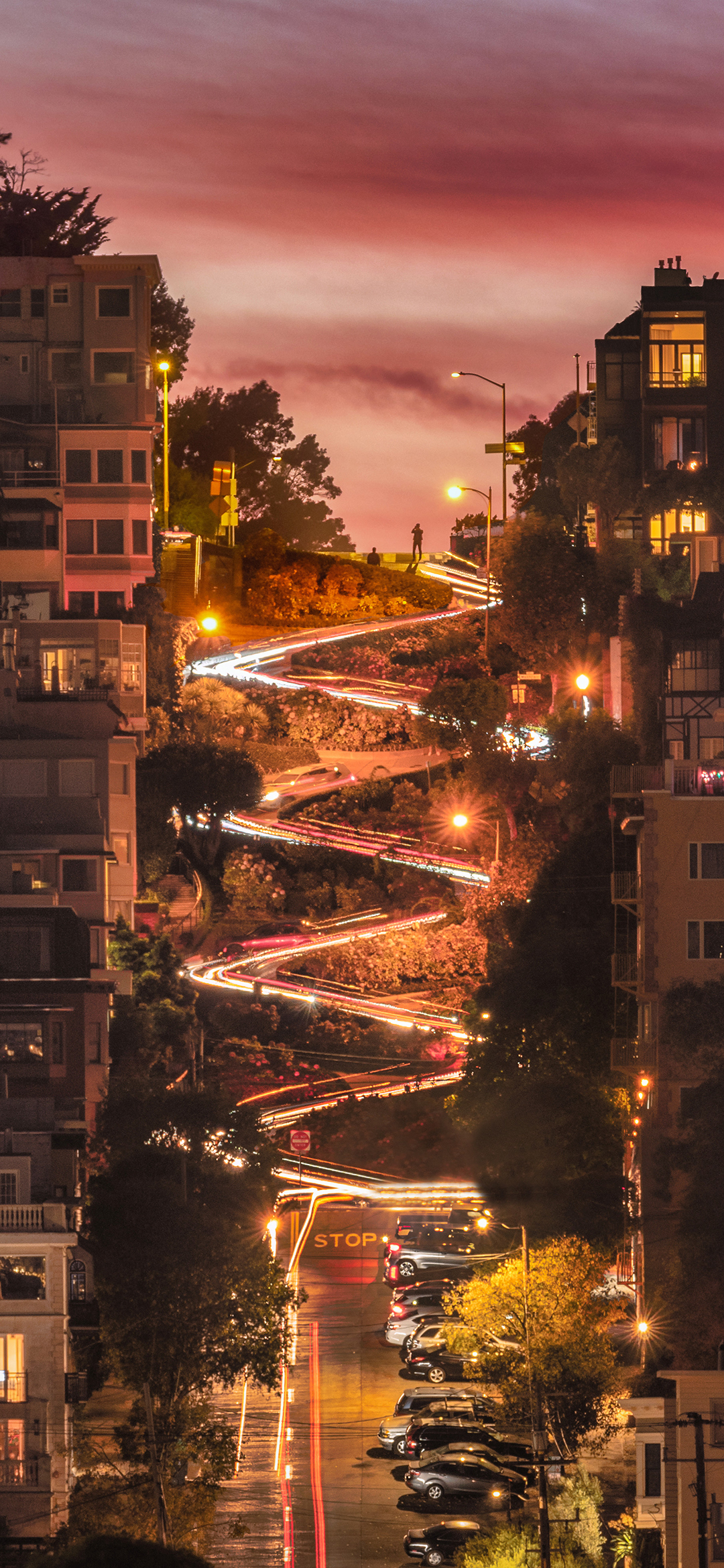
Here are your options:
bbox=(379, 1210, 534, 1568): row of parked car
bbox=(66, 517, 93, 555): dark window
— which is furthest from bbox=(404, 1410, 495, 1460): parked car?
bbox=(66, 517, 93, 555): dark window

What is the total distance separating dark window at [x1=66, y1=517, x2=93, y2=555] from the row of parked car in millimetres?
30384

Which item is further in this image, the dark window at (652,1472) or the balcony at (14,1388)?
the dark window at (652,1472)

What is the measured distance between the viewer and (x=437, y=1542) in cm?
5438

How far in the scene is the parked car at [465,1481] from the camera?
56594 mm

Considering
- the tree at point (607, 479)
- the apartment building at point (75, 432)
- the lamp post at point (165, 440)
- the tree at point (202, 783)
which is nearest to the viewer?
the apartment building at point (75, 432)

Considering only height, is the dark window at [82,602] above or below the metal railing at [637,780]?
above

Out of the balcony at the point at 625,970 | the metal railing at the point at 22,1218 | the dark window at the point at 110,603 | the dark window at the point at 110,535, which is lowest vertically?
the metal railing at the point at 22,1218

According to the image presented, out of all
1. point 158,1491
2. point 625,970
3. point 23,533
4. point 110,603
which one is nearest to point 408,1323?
point 625,970

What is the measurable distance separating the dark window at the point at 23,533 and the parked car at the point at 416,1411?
1503 inches

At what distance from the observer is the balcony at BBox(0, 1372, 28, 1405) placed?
5838 cm

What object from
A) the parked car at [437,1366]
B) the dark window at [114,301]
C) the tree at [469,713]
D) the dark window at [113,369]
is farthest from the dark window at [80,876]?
the dark window at [114,301]

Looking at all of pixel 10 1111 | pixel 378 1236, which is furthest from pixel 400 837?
pixel 10 1111

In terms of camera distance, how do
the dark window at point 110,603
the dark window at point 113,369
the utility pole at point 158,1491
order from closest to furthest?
the utility pole at point 158,1491
the dark window at point 110,603
the dark window at point 113,369

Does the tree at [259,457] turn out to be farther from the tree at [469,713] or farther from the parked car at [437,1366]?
the parked car at [437,1366]
